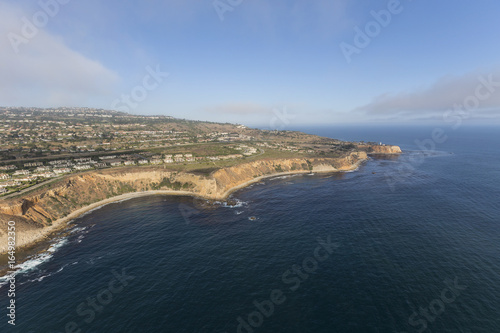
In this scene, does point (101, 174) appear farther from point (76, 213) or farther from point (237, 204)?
point (237, 204)

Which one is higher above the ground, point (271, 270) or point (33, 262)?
point (271, 270)

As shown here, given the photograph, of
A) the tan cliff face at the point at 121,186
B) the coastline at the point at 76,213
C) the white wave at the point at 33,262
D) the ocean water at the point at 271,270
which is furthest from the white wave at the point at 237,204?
the white wave at the point at 33,262

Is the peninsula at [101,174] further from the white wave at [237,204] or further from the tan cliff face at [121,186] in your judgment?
the white wave at [237,204]

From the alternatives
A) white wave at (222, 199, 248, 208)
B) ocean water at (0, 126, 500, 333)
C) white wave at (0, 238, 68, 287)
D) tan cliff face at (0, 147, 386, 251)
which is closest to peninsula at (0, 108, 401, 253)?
tan cliff face at (0, 147, 386, 251)

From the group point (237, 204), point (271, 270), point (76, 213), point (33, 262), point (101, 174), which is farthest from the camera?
point (101, 174)

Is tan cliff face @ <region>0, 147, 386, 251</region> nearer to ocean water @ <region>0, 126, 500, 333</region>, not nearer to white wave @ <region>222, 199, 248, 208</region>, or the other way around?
white wave @ <region>222, 199, 248, 208</region>

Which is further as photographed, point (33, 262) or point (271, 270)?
point (33, 262)

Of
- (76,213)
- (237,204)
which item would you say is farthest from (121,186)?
(237,204)
